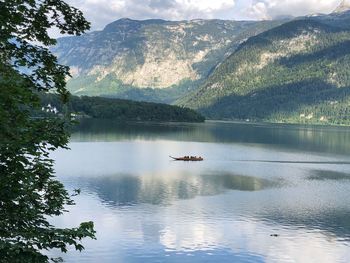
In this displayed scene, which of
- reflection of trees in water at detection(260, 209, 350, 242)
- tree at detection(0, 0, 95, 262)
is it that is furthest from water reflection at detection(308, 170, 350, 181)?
tree at detection(0, 0, 95, 262)

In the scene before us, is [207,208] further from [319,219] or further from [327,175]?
[327,175]

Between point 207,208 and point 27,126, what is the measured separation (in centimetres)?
6225

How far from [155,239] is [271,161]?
98.8m

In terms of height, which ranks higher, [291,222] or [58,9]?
[58,9]

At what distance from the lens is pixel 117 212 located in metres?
75.8

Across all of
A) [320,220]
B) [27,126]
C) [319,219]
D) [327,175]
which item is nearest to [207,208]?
[319,219]

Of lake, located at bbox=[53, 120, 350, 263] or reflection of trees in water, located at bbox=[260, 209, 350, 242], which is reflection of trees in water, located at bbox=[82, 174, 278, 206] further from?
reflection of trees in water, located at bbox=[260, 209, 350, 242]

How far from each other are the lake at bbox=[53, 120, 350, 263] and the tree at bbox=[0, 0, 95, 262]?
32.3 meters

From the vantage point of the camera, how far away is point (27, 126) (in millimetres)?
21750

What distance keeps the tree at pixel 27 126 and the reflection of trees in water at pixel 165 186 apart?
59.8m

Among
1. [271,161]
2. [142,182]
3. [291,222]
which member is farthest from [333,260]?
[271,161]

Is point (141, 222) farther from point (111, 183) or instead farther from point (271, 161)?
point (271, 161)

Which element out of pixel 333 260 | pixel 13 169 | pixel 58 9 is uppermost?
pixel 58 9

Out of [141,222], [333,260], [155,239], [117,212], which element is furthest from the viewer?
[117,212]
